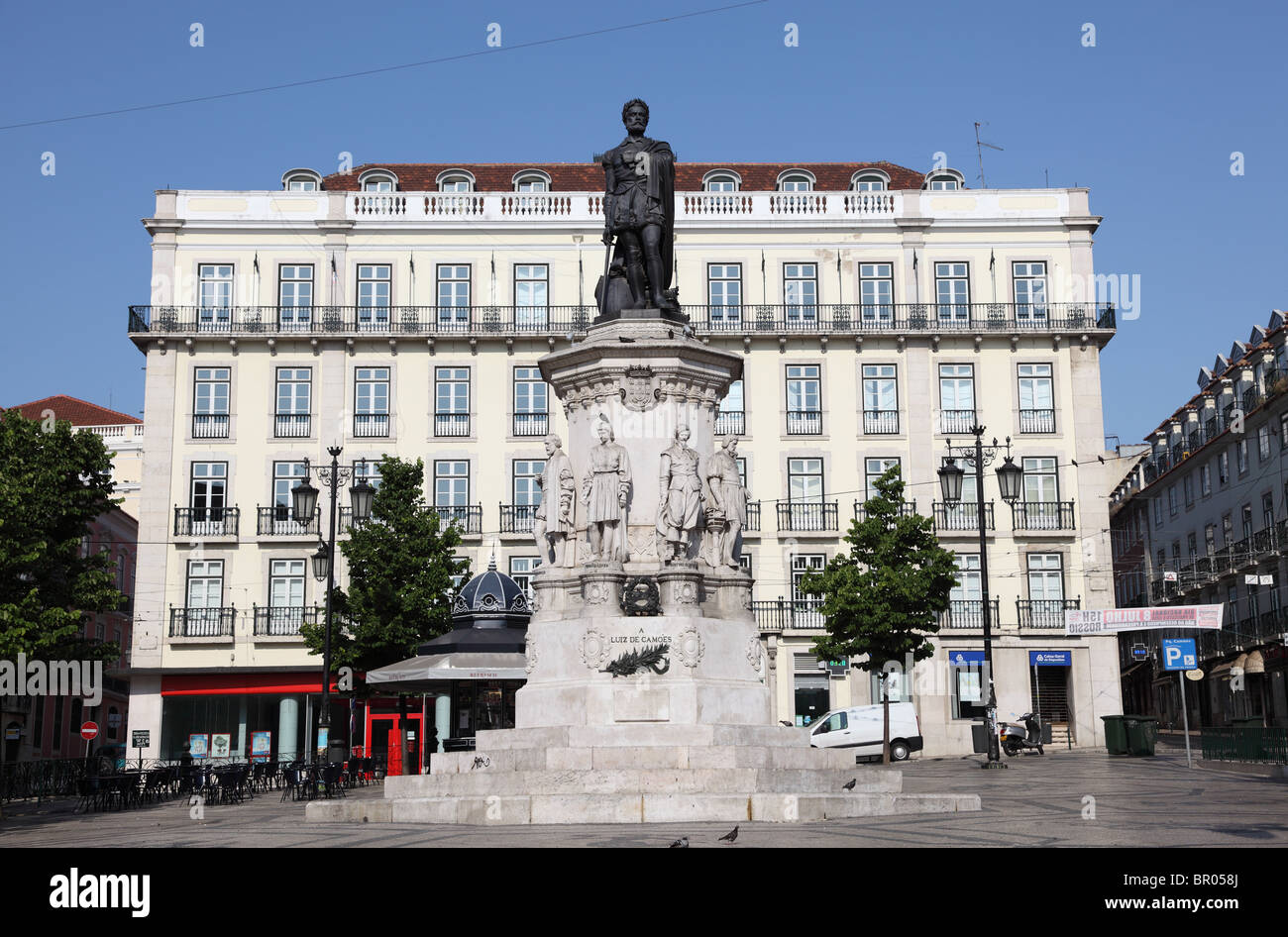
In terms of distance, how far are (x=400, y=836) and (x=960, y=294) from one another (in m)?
44.1

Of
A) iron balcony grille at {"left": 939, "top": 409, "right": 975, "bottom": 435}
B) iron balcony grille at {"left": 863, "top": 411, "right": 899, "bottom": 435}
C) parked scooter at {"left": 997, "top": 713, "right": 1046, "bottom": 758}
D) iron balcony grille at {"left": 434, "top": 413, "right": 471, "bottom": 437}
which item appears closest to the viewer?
parked scooter at {"left": 997, "top": 713, "right": 1046, "bottom": 758}

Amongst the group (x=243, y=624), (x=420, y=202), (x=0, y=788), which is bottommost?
(x=0, y=788)

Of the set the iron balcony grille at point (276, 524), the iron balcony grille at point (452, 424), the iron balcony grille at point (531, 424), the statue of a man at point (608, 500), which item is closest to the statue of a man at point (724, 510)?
the statue of a man at point (608, 500)

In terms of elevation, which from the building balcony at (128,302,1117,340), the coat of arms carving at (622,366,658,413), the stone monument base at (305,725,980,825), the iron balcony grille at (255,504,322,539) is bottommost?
the stone monument base at (305,725,980,825)

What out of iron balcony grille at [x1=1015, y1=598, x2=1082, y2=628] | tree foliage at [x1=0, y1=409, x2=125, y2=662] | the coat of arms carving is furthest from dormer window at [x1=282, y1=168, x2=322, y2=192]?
the coat of arms carving

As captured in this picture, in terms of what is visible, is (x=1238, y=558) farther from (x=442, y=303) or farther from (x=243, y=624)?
(x=243, y=624)

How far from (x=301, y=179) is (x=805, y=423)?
854 inches

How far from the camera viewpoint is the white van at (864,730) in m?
40.4

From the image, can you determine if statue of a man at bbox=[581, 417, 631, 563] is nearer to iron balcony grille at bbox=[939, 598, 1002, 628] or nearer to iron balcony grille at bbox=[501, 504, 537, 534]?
iron balcony grille at bbox=[501, 504, 537, 534]

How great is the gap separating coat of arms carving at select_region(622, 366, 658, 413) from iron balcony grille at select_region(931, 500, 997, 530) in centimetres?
3432

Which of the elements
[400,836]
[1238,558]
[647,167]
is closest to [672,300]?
[647,167]

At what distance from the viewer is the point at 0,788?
26250mm

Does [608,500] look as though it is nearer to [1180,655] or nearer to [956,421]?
[1180,655]

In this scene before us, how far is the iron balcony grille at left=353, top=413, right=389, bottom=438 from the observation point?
2035 inches
